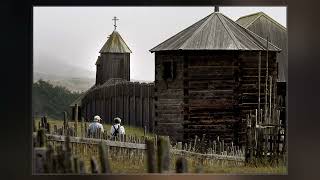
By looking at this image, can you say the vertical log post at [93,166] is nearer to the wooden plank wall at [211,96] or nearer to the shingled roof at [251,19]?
the wooden plank wall at [211,96]

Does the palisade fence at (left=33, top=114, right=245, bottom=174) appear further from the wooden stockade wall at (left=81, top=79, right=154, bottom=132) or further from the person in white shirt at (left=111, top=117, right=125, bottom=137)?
the wooden stockade wall at (left=81, top=79, right=154, bottom=132)

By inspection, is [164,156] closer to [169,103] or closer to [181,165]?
[181,165]

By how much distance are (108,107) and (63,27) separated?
3.53ft

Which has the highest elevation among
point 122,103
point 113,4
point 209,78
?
point 113,4

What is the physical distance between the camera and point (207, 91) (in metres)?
7.01

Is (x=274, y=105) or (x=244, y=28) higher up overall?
(x=244, y=28)

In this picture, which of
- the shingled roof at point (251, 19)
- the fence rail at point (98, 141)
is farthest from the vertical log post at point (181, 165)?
the shingled roof at point (251, 19)

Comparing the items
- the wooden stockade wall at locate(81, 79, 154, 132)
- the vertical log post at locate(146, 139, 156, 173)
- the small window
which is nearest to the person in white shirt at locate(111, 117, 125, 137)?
the wooden stockade wall at locate(81, 79, 154, 132)

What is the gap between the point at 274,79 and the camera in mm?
7000

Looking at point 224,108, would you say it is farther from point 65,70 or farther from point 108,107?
point 65,70

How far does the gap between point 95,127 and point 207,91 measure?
4.55 ft

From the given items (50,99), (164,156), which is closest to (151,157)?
(164,156)

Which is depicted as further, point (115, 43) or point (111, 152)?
point (111, 152)
